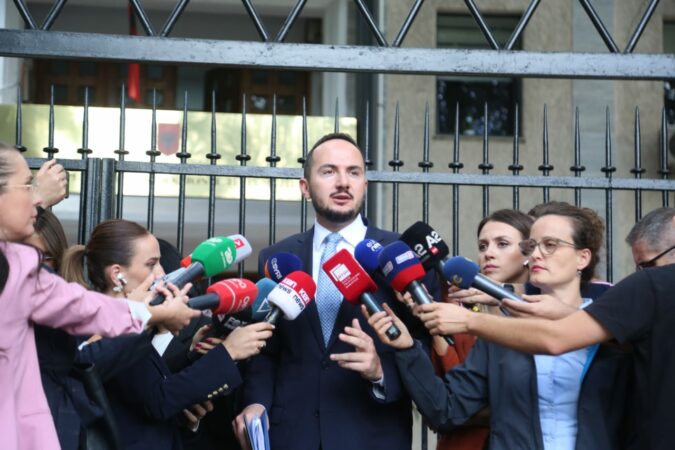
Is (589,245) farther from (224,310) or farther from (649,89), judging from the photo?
(649,89)

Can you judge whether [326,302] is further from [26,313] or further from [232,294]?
[26,313]

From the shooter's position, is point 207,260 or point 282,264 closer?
point 207,260

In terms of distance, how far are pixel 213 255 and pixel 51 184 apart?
3.88ft

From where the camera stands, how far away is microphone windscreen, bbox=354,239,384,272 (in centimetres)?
450

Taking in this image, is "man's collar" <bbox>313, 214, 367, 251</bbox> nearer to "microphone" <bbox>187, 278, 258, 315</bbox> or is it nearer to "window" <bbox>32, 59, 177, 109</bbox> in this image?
"microphone" <bbox>187, 278, 258, 315</bbox>

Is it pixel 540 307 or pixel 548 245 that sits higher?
pixel 548 245

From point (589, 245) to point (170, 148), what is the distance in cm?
863

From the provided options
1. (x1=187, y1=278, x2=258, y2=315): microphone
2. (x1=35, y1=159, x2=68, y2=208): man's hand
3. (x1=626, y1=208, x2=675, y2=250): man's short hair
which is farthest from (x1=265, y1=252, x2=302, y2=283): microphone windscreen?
(x1=626, y1=208, x2=675, y2=250): man's short hair

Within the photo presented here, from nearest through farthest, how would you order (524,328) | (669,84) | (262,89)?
1. (524,328)
2. (669,84)
3. (262,89)

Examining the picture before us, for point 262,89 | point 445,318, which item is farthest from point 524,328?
point 262,89

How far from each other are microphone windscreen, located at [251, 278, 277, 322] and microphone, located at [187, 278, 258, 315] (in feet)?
0.80

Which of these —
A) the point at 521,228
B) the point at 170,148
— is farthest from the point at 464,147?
the point at 521,228

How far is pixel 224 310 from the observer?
4.30m

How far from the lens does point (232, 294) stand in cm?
429
